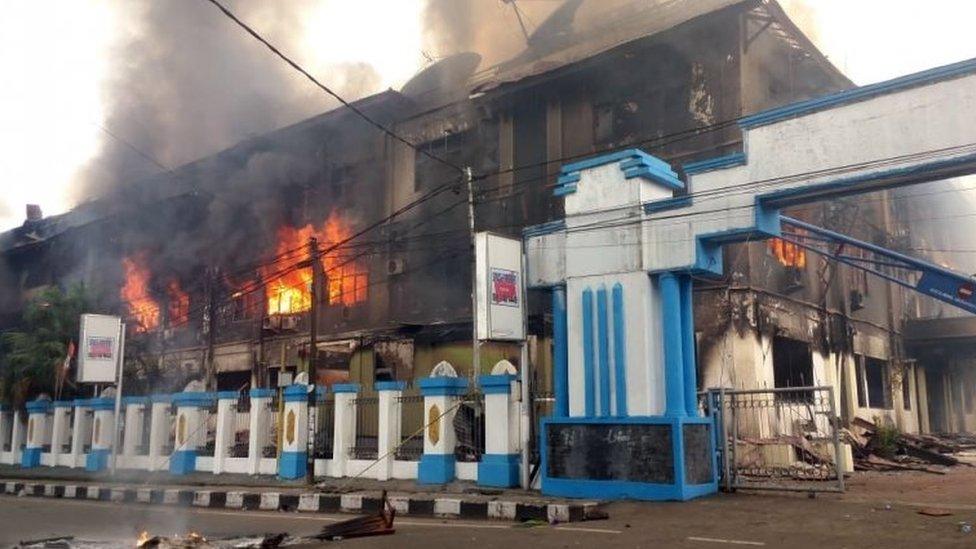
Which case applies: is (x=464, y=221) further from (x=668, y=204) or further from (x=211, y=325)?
(x=668, y=204)

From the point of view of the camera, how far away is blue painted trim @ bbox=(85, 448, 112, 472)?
18.0 m

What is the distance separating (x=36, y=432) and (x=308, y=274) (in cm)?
881

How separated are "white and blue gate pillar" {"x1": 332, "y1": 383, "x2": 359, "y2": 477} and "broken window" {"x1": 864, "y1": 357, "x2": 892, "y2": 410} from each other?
15817mm

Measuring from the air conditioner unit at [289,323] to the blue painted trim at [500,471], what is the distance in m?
13.7

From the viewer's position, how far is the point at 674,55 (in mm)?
17953

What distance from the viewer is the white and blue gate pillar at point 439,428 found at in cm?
1230

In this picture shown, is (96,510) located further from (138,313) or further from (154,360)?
(138,313)

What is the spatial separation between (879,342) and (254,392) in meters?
18.2

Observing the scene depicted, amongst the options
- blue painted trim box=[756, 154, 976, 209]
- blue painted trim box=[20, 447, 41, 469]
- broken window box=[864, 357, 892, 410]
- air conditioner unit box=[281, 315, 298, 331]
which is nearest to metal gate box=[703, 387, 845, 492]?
blue painted trim box=[756, 154, 976, 209]

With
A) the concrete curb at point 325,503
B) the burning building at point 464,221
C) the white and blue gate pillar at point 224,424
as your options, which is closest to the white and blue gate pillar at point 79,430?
the concrete curb at point 325,503

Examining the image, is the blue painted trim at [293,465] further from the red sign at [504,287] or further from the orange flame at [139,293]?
the orange flame at [139,293]

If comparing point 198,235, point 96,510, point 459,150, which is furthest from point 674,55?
point 198,235

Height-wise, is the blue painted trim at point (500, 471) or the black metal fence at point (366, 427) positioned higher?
the black metal fence at point (366, 427)

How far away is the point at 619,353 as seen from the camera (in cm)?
1040
